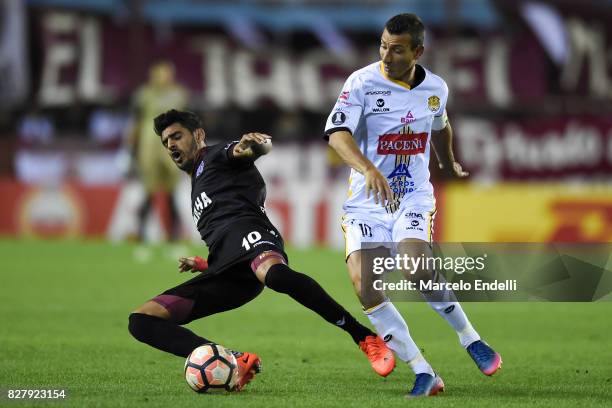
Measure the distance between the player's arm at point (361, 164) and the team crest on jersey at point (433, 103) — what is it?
2.01ft

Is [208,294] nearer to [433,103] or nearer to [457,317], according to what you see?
[457,317]

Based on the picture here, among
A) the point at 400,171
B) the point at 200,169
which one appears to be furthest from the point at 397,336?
the point at 200,169

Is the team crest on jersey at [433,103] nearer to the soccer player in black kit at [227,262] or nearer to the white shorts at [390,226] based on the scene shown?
the white shorts at [390,226]

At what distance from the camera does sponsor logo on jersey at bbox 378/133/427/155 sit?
276 inches


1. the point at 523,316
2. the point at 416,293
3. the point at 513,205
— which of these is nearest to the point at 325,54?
the point at 513,205

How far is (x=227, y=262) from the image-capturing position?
273 inches

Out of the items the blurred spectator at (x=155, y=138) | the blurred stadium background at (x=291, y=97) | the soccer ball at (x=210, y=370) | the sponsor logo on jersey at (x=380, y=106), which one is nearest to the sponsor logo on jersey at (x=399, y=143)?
the sponsor logo on jersey at (x=380, y=106)

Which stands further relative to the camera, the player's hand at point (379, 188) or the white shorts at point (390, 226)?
the white shorts at point (390, 226)

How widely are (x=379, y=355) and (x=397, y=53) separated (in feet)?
5.59

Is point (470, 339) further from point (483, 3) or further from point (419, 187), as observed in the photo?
point (483, 3)

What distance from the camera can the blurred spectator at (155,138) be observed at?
1617 cm

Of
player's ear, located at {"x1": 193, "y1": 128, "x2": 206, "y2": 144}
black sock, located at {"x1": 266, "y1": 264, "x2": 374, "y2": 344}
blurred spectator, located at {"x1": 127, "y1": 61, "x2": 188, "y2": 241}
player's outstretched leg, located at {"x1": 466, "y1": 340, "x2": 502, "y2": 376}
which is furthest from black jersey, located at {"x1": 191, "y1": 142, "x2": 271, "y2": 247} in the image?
blurred spectator, located at {"x1": 127, "y1": 61, "x2": 188, "y2": 241}

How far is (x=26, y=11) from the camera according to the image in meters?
24.2

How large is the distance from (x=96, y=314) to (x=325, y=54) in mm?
15610
